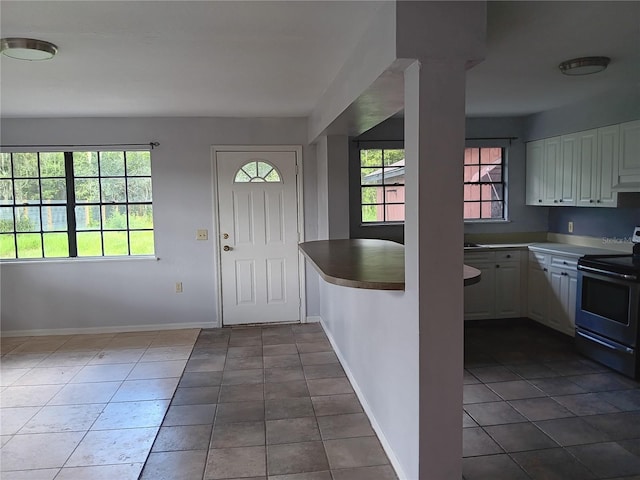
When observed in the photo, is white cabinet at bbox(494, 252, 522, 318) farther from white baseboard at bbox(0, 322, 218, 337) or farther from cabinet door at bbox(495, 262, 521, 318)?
white baseboard at bbox(0, 322, 218, 337)

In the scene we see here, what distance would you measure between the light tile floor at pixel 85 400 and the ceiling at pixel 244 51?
2216 mm

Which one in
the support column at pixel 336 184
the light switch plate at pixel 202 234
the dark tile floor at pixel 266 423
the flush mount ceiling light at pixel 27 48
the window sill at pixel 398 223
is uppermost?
the flush mount ceiling light at pixel 27 48

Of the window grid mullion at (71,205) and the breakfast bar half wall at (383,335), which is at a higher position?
the window grid mullion at (71,205)

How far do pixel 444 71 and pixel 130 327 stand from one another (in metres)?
4.38

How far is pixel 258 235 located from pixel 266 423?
2.55 metres

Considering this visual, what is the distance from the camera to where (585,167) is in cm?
449

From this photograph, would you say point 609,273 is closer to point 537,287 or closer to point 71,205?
point 537,287

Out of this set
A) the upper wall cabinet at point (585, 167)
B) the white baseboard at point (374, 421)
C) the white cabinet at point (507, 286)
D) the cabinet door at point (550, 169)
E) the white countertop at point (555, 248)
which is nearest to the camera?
the white baseboard at point (374, 421)

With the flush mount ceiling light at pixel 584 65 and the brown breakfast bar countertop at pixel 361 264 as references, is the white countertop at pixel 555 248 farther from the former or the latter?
the flush mount ceiling light at pixel 584 65

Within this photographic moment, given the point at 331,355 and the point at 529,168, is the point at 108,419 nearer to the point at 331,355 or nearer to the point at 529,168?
the point at 331,355

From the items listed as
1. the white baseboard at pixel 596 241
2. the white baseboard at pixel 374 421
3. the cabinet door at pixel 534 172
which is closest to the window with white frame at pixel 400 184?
the cabinet door at pixel 534 172

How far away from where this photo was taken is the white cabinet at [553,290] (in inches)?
174

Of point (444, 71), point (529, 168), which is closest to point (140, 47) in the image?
point (444, 71)

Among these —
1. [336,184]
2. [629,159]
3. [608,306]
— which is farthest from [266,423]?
[629,159]
